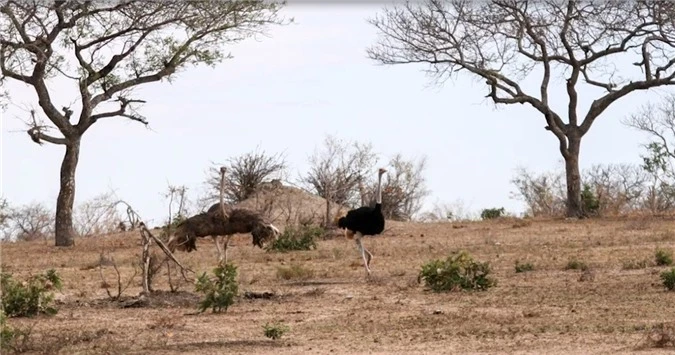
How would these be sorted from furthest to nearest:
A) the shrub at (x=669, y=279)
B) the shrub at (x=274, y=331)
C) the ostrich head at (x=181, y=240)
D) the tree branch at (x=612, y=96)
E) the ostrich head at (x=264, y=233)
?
the tree branch at (x=612, y=96) < the ostrich head at (x=181, y=240) < the ostrich head at (x=264, y=233) < the shrub at (x=669, y=279) < the shrub at (x=274, y=331)

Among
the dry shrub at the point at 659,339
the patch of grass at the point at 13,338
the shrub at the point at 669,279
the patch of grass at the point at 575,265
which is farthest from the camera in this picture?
the patch of grass at the point at 575,265

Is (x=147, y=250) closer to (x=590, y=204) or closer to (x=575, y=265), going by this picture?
(x=575, y=265)

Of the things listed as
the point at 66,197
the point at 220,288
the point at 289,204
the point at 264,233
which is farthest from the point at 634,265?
the point at 66,197

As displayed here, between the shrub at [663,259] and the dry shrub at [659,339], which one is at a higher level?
the shrub at [663,259]

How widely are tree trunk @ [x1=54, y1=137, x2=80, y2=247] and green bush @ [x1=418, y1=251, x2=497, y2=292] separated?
13456 mm

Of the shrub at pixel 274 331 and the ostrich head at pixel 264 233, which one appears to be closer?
the shrub at pixel 274 331

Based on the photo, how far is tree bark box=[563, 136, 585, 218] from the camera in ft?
102

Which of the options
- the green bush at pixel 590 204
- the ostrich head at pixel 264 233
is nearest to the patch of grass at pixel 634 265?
the ostrich head at pixel 264 233

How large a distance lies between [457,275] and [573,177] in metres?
17.5

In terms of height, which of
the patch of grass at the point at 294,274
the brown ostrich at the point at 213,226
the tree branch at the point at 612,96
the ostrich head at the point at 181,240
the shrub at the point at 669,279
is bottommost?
the shrub at the point at 669,279

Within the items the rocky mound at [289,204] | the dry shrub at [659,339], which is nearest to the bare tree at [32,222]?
the rocky mound at [289,204]

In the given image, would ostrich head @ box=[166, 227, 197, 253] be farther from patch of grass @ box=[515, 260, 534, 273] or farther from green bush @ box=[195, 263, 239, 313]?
green bush @ box=[195, 263, 239, 313]

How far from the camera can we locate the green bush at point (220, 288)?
1220cm

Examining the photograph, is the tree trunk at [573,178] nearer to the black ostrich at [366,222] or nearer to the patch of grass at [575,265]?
the black ostrich at [366,222]
